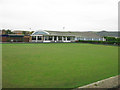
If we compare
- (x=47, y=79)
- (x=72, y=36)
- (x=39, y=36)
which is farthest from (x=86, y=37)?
(x=47, y=79)

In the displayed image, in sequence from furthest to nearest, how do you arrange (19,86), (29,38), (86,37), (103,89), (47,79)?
(86,37)
(29,38)
(47,79)
(19,86)
(103,89)

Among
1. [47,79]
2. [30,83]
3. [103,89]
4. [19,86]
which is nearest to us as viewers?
[103,89]

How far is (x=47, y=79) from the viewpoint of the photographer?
348 centimetres

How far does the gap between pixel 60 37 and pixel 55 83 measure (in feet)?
92.0

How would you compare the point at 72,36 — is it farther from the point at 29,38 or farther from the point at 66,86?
the point at 66,86

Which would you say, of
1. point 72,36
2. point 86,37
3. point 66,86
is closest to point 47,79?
point 66,86

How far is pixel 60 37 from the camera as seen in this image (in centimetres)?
3112

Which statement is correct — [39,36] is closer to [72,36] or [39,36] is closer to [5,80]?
[72,36]

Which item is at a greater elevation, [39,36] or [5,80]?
[39,36]

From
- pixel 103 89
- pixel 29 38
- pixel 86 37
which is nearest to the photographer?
pixel 103 89

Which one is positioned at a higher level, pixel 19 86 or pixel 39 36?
pixel 39 36

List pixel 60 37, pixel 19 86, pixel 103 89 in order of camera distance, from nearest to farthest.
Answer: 1. pixel 103 89
2. pixel 19 86
3. pixel 60 37

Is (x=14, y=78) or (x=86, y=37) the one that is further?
(x=86, y=37)

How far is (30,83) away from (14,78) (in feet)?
1.87
